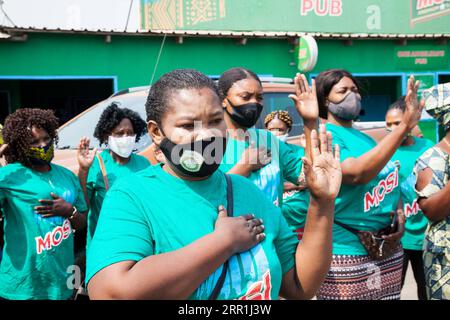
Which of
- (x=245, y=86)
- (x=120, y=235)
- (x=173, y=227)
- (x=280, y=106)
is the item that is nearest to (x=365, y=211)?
(x=245, y=86)

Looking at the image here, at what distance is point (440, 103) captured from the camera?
2.98 m

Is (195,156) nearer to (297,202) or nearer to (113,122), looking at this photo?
(297,202)

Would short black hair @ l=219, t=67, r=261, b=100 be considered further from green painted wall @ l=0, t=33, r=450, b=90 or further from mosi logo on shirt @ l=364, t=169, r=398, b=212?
green painted wall @ l=0, t=33, r=450, b=90

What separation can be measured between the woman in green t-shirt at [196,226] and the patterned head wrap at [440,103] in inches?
59.1

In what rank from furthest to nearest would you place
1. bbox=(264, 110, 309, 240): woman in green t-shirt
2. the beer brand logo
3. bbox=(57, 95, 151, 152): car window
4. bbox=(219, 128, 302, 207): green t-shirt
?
1. the beer brand logo
2. bbox=(57, 95, 151, 152): car window
3. bbox=(264, 110, 309, 240): woman in green t-shirt
4. bbox=(219, 128, 302, 207): green t-shirt

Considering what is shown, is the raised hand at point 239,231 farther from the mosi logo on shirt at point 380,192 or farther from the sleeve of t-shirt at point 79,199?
the sleeve of t-shirt at point 79,199

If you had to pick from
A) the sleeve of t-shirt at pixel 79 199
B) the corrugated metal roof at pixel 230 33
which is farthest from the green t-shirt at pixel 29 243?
the corrugated metal roof at pixel 230 33

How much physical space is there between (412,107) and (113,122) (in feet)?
8.35

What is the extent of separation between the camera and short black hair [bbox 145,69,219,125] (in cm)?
167

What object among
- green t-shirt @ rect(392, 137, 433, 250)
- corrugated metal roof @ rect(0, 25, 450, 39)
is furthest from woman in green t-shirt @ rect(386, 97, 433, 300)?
corrugated metal roof @ rect(0, 25, 450, 39)

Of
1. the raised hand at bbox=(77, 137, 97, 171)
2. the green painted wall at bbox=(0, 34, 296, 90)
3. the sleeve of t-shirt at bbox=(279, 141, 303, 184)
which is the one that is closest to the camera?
the sleeve of t-shirt at bbox=(279, 141, 303, 184)

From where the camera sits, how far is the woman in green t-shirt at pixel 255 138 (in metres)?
2.73
